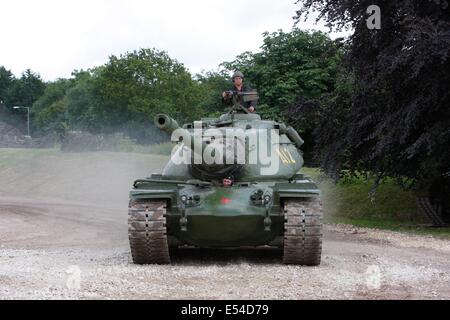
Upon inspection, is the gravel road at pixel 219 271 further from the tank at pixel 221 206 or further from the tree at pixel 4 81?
the tree at pixel 4 81

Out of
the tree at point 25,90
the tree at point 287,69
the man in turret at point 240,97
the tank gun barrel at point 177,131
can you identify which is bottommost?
the tank gun barrel at point 177,131

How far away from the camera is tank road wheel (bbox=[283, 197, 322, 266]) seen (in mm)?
11328

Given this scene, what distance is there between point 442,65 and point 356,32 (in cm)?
268

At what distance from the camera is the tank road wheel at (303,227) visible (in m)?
11.3

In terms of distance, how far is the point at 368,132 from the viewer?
20.0m

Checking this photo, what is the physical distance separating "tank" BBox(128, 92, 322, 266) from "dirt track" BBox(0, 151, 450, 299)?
1.12 ft

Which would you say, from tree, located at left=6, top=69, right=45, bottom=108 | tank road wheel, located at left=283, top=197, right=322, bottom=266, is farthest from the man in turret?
tree, located at left=6, top=69, right=45, bottom=108

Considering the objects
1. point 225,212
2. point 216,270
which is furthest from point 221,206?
point 216,270

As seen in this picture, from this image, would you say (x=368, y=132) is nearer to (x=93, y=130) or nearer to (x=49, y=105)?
(x=93, y=130)

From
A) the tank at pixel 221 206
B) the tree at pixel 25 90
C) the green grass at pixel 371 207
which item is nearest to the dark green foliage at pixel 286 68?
the green grass at pixel 371 207

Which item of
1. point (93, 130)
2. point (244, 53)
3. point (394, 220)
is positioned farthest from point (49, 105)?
point (394, 220)

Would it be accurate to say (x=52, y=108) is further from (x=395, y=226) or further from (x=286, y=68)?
(x=395, y=226)

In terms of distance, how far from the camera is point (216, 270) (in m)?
11.1

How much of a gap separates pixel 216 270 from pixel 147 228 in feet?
→ 3.78
